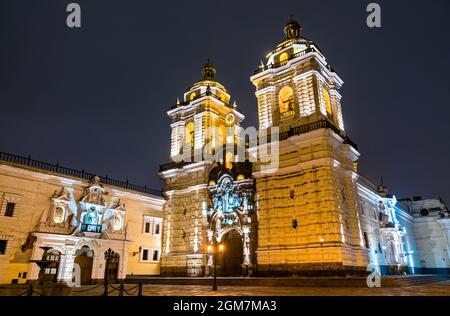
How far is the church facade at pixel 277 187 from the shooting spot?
22422 millimetres

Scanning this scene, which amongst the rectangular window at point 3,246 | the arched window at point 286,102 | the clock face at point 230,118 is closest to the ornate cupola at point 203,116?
the clock face at point 230,118

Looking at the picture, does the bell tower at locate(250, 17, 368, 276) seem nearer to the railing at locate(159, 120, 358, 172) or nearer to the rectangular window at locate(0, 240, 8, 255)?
the railing at locate(159, 120, 358, 172)

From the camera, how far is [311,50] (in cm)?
2628

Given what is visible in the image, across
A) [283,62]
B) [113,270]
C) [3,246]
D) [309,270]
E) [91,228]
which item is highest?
[283,62]

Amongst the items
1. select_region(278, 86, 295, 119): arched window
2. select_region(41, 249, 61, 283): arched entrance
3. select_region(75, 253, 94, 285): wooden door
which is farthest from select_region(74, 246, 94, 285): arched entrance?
select_region(278, 86, 295, 119): arched window

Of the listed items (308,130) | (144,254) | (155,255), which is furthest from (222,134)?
(144,254)

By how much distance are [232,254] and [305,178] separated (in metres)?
9.75

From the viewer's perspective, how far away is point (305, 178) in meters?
23.5

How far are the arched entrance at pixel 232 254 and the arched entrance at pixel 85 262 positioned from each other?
1094cm

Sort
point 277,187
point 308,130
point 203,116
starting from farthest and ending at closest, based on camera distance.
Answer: point 203,116
point 277,187
point 308,130

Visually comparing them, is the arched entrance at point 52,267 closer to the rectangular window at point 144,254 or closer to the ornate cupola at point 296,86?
the rectangular window at point 144,254

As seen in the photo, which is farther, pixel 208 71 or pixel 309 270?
pixel 208 71

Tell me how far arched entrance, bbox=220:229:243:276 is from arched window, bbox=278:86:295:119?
11338 mm

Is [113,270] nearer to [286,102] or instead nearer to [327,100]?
[286,102]
